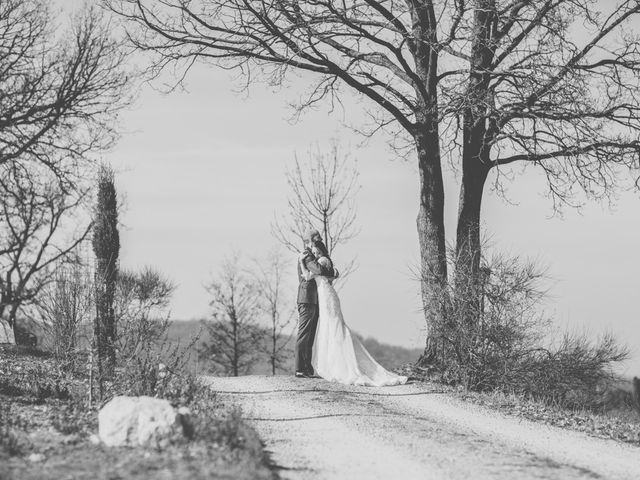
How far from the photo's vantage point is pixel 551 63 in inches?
667

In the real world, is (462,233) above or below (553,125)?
below

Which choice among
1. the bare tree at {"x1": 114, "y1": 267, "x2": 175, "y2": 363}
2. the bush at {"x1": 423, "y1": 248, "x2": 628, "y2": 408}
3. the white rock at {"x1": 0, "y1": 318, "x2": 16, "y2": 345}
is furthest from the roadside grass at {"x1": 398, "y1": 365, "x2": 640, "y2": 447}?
the white rock at {"x1": 0, "y1": 318, "x2": 16, "y2": 345}

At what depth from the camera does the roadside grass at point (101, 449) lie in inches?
290

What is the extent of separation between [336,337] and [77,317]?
5.09m

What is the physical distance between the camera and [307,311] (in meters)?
15.3

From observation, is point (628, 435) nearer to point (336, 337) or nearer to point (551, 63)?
point (336, 337)

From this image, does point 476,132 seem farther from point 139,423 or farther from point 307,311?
point 139,423

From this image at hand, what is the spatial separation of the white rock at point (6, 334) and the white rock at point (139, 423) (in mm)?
14667

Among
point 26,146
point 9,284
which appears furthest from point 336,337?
point 9,284

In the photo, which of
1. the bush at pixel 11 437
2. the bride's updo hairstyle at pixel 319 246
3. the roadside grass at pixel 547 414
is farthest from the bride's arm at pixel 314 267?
the bush at pixel 11 437

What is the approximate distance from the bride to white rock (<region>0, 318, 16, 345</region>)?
10.7 m

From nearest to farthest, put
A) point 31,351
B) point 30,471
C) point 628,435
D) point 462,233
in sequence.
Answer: point 30,471 < point 628,435 < point 462,233 < point 31,351

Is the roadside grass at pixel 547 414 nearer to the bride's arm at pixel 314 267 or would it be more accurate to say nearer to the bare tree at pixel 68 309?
the bride's arm at pixel 314 267

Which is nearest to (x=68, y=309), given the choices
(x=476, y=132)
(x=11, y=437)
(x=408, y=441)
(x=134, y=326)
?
(x=134, y=326)
